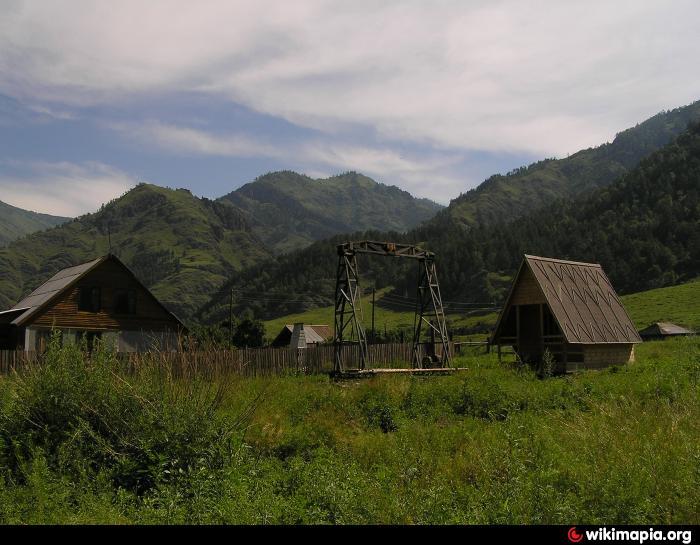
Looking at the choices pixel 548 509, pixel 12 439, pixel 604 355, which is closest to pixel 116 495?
pixel 12 439

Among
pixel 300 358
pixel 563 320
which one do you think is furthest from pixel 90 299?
pixel 563 320

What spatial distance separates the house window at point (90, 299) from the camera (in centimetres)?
3919

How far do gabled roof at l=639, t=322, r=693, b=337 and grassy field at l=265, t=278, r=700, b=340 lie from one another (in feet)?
6.37

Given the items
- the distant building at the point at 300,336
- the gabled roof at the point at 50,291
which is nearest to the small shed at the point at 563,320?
the gabled roof at the point at 50,291

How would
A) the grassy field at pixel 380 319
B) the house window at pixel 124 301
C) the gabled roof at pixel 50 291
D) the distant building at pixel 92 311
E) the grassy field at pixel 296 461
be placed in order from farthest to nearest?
the grassy field at pixel 380 319, the house window at pixel 124 301, the distant building at pixel 92 311, the gabled roof at pixel 50 291, the grassy field at pixel 296 461

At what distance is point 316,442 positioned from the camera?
1214 centimetres

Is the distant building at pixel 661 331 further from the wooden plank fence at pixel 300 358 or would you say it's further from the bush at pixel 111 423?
the bush at pixel 111 423

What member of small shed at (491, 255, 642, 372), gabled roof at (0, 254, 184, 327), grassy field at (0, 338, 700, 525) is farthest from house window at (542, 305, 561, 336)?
gabled roof at (0, 254, 184, 327)

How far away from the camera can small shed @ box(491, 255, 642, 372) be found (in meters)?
29.6

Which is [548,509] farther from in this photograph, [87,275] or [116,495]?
[87,275]

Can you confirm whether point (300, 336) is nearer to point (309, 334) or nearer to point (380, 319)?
point (309, 334)
